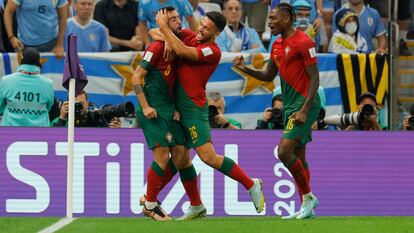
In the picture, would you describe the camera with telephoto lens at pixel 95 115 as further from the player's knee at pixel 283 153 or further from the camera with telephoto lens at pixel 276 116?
the player's knee at pixel 283 153

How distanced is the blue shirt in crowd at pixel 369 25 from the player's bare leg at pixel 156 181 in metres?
7.12

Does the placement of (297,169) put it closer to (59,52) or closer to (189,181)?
(189,181)

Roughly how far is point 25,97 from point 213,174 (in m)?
2.56

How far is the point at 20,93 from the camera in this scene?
52.8 feet

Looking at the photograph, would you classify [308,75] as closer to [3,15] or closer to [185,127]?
[185,127]

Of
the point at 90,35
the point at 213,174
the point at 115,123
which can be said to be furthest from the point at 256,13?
the point at 213,174

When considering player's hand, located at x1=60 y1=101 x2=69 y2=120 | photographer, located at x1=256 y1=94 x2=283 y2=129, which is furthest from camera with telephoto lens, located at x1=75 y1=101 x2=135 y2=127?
photographer, located at x1=256 y1=94 x2=283 y2=129

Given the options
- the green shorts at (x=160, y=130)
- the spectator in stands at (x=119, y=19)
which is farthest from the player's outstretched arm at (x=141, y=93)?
the spectator in stands at (x=119, y=19)

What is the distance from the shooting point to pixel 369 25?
19625 millimetres

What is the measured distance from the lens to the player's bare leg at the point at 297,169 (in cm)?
1337

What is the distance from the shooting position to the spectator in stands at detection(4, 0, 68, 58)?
18109 mm

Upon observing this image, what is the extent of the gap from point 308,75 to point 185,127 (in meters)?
1.38

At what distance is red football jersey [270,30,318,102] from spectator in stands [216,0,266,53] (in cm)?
555

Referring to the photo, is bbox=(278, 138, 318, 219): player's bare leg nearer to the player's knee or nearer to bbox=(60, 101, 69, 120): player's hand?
the player's knee
